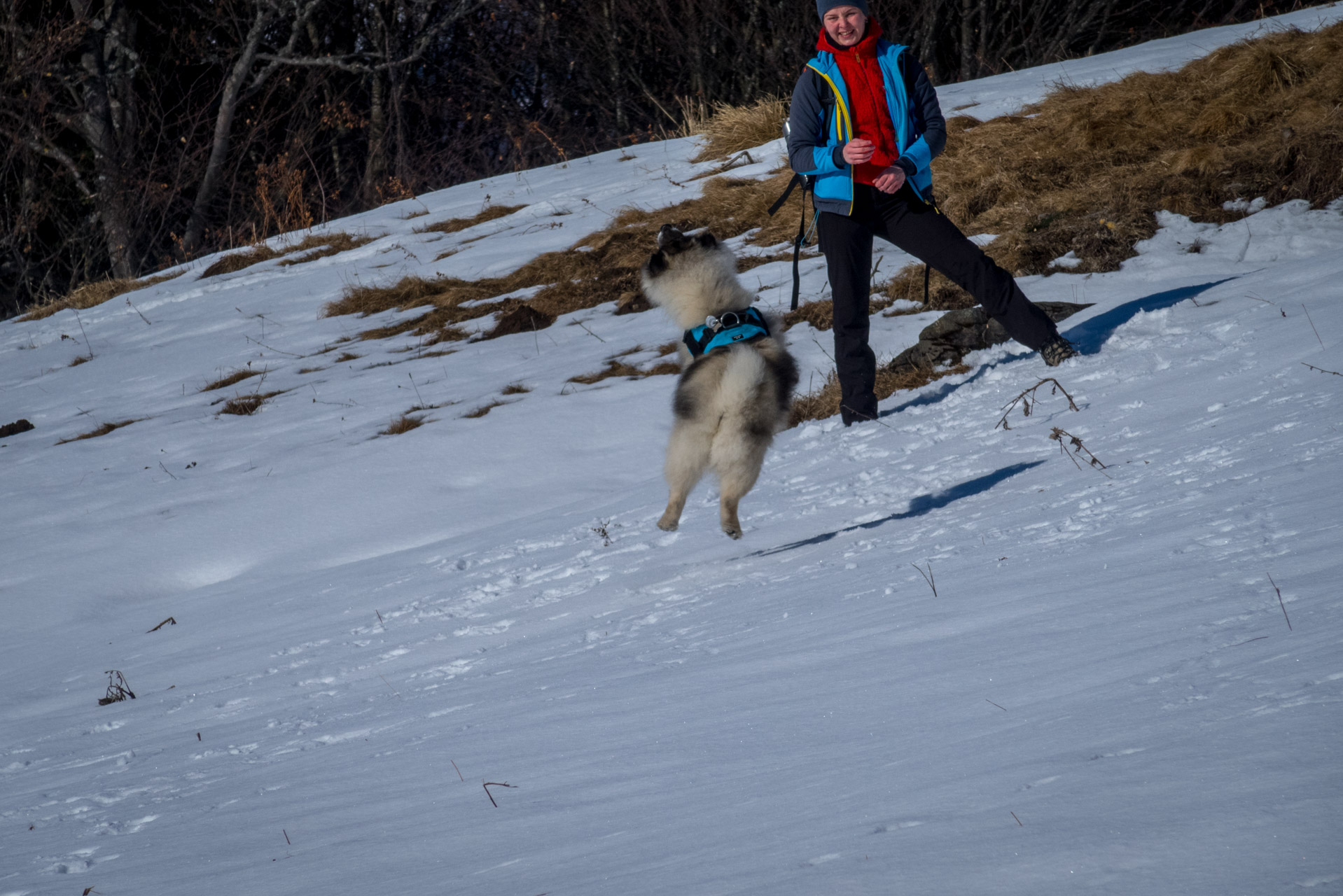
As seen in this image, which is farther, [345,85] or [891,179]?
[345,85]

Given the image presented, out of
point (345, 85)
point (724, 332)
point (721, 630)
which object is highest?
point (345, 85)

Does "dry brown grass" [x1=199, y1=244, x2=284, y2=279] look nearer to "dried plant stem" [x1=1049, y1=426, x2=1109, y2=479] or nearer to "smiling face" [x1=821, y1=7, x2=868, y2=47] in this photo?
"smiling face" [x1=821, y1=7, x2=868, y2=47]

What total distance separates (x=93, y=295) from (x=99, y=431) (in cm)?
531

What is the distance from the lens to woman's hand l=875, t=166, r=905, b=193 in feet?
14.8

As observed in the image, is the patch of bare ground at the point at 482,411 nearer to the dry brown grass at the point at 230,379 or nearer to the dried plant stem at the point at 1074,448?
the dry brown grass at the point at 230,379

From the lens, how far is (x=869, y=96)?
4.61 metres

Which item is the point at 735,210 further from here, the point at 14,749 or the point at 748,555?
the point at 14,749

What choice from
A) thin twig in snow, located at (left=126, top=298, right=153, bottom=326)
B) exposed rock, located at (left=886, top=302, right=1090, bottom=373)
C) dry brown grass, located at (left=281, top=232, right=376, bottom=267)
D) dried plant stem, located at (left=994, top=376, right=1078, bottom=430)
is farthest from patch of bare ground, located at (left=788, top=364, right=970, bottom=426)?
thin twig in snow, located at (left=126, top=298, right=153, bottom=326)

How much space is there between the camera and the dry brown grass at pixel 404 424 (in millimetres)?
A: 6715

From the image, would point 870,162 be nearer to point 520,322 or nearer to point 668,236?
point 668,236

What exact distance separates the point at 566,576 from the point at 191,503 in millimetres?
3201

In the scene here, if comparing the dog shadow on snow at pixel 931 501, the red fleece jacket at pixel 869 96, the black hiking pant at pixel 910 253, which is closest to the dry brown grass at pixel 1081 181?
the black hiking pant at pixel 910 253

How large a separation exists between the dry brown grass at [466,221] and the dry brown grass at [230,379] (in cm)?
384

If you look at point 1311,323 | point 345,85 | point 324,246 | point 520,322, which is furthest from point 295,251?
point 1311,323
